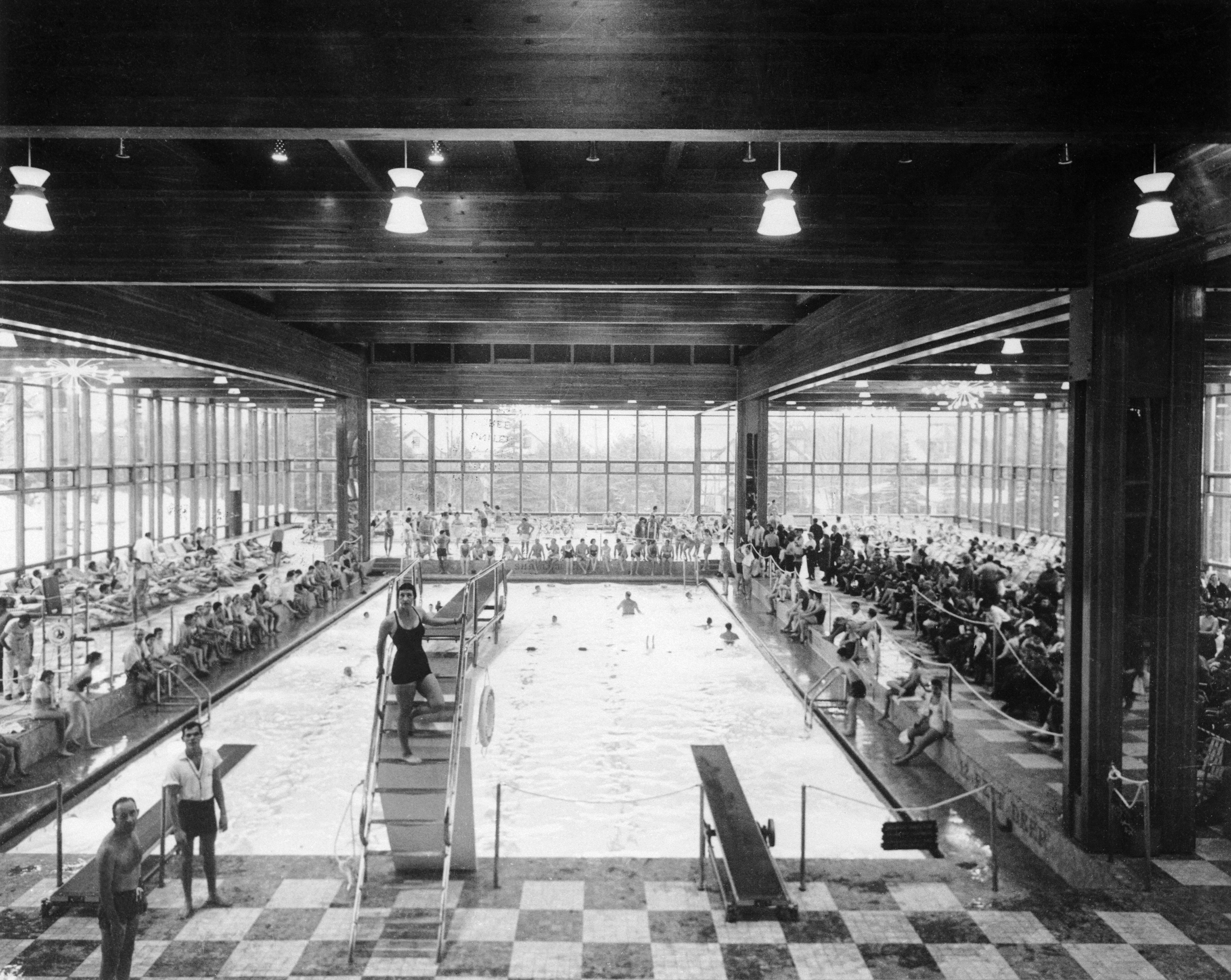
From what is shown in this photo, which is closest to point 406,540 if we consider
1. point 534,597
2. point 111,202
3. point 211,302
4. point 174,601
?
point 534,597

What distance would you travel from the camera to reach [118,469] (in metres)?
25.1

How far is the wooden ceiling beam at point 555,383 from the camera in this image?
79.9ft

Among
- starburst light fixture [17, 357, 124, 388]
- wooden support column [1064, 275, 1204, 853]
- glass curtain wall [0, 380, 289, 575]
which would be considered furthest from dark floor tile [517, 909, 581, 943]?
glass curtain wall [0, 380, 289, 575]

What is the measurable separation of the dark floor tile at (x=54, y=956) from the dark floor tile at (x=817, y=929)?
4774 mm

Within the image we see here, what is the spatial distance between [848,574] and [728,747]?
1202 cm

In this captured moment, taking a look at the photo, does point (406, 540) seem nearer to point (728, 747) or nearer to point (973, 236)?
point (728, 747)

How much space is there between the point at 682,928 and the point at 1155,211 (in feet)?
18.6

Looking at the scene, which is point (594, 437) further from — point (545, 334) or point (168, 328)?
point (168, 328)

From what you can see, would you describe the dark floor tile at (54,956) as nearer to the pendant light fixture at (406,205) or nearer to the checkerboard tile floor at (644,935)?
the checkerboard tile floor at (644,935)

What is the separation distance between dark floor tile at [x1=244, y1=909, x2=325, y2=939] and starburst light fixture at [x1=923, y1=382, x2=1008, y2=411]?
62.5ft

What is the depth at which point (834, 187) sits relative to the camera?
7.88m

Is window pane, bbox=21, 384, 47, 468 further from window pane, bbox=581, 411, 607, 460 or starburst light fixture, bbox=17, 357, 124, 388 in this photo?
window pane, bbox=581, 411, 607, 460

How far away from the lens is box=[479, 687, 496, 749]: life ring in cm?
1058

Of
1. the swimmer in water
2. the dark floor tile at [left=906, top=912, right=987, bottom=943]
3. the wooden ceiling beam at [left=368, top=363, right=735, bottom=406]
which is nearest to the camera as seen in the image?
the dark floor tile at [left=906, top=912, right=987, bottom=943]
